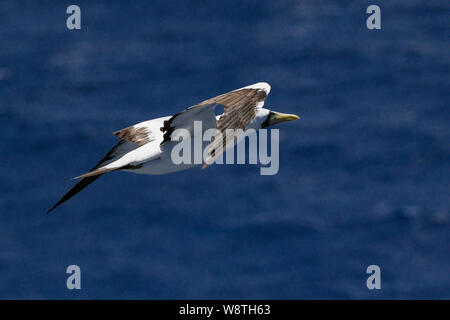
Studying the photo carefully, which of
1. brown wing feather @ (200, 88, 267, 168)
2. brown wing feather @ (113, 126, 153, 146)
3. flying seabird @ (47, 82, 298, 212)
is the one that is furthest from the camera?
brown wing feather @ (113, 126, 153, 146)

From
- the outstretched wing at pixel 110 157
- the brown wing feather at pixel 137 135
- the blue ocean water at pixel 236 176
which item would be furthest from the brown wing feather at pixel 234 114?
the blue ocean water at pixel 236 176

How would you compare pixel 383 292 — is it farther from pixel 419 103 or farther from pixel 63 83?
pixel 63 83

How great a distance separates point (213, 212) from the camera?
6241cm

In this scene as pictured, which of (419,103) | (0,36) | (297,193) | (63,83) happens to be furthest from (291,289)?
(0,36)

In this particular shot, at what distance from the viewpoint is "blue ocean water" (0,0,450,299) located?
62625mm

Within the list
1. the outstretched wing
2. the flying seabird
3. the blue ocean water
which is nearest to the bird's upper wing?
the flying seabird

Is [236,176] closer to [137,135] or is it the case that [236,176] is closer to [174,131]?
[137,135]

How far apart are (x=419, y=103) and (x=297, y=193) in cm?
868

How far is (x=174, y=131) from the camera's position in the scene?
90.3 ft

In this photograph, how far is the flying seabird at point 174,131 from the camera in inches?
1035

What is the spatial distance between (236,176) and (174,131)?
115 feet

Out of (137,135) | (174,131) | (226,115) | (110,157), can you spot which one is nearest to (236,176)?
(137,135)

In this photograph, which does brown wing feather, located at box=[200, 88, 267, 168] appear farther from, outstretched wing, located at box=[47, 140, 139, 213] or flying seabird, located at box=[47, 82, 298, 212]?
outstretched wing, located at box=[47, 140, 139, 213]

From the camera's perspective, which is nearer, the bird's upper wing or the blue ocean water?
the bird's upper wing
